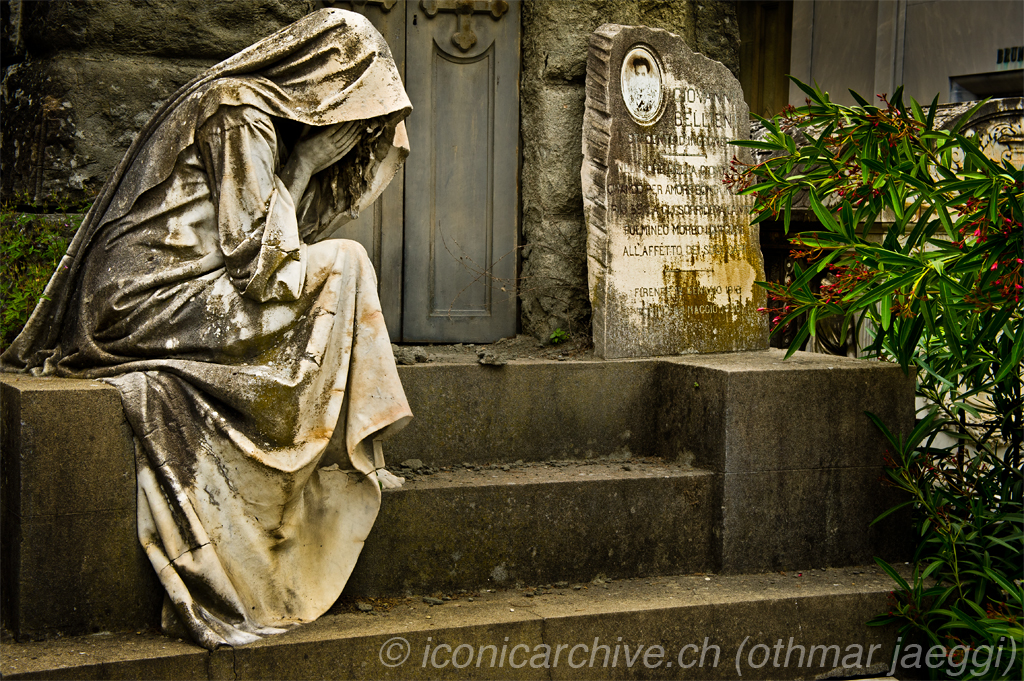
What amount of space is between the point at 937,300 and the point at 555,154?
2.08 m

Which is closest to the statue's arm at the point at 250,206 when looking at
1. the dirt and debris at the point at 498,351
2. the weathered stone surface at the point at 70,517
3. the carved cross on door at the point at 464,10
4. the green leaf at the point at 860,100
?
the weathered stone surface at the point at 70,517

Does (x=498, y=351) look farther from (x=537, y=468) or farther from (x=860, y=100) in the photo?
(x=860, y=100)

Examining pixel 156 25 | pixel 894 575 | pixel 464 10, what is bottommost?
pixel 894 575

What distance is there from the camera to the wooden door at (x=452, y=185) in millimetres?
4941

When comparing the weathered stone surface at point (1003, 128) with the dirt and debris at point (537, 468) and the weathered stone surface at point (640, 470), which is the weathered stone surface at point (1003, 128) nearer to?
the weathered stone surface at point (640, 470)

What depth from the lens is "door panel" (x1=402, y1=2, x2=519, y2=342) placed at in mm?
4961

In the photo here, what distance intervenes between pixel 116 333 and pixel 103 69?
1534 millimetres

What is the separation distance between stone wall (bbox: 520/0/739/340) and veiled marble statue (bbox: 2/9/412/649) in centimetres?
155

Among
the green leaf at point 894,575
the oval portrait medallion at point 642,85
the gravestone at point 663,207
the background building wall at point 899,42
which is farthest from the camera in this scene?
the background building wall at point 899,42

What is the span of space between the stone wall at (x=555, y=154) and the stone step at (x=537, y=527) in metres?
1.10

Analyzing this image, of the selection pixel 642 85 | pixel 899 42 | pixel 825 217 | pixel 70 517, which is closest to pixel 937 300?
pixel 825 217

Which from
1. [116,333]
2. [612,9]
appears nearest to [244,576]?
[116,333]

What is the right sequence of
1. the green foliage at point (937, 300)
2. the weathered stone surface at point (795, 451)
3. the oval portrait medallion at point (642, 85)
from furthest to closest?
1. the oval portrait medallion at point (642, 85)
2. the weathered stone surface at point (795, 451)
3. the green foliage at point (937, 300)

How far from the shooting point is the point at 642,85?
4.71 m
